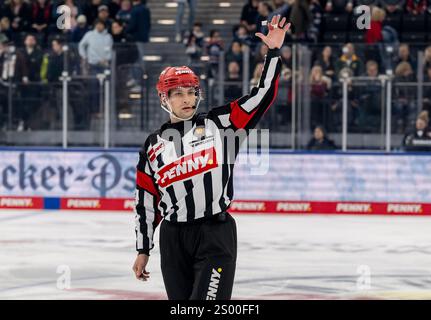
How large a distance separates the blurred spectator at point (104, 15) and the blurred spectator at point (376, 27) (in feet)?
14.4

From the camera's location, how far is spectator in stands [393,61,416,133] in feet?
54.9

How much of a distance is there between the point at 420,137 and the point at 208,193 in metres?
11.2

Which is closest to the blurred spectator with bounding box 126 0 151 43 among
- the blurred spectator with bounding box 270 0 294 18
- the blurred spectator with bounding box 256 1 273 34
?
the blurred spectator with bounding box 256 1 273 34

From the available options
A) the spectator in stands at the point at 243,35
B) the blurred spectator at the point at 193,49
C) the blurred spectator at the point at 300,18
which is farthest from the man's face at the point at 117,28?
the blurred spectator at the point at 300,18

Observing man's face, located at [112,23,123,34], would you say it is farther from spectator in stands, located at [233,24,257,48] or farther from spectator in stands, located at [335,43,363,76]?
spectator in stands, located at [335,43,363,76]

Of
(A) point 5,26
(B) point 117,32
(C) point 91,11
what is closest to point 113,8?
(C) point 91,11

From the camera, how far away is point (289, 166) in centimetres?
1706

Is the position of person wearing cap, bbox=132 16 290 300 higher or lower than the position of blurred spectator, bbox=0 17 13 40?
lower

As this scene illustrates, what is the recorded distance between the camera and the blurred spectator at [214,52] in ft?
56.5

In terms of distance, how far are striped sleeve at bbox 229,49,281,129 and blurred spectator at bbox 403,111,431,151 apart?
35.8 feet

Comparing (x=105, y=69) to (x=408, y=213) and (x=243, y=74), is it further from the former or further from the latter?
(x=408, y=213)

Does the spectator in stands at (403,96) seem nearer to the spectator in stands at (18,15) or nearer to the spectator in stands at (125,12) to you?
the spectator in stands at (125,12)

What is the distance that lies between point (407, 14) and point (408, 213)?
15.5ft

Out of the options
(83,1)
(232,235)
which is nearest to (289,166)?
(83,1)
